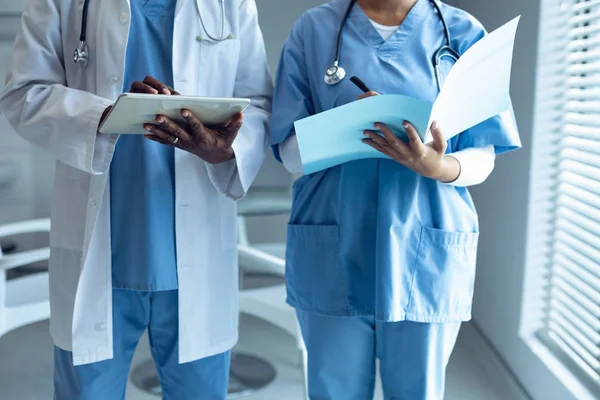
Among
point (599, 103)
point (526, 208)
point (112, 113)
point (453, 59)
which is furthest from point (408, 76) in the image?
point (526, 208)

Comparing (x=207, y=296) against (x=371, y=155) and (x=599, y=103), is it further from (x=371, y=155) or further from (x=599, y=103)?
(x=599, y=103)

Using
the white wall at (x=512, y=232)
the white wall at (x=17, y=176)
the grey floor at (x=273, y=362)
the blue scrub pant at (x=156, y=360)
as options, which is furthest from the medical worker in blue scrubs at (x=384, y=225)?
the white wall at (x=17, y=176)

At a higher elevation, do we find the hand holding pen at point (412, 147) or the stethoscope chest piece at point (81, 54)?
the stethoscope chest piece at point (81, 54)

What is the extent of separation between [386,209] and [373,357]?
30 centimetres

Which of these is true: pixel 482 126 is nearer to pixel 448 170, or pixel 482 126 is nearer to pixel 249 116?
pixel 448 170

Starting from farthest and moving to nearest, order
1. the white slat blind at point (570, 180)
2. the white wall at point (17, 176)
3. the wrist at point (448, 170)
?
1. the white wall at point (17, 176)
2. the white slat blind at point (570, 180)
3. the wrist at point (448, 170)

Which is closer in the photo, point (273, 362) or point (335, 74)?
point (335, 74)

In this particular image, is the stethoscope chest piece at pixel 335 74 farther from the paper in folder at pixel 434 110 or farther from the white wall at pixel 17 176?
the white wall at pixel 17 176

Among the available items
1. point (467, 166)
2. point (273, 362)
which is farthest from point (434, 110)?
point (273, 362)

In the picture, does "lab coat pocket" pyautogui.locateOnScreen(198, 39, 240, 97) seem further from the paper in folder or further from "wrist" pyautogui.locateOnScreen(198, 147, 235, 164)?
the paper in folder

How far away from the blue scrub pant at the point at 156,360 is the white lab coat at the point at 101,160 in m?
0.03

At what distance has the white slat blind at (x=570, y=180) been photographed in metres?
1.67

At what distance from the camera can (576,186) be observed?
5.92 feet

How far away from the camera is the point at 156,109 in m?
1.02
